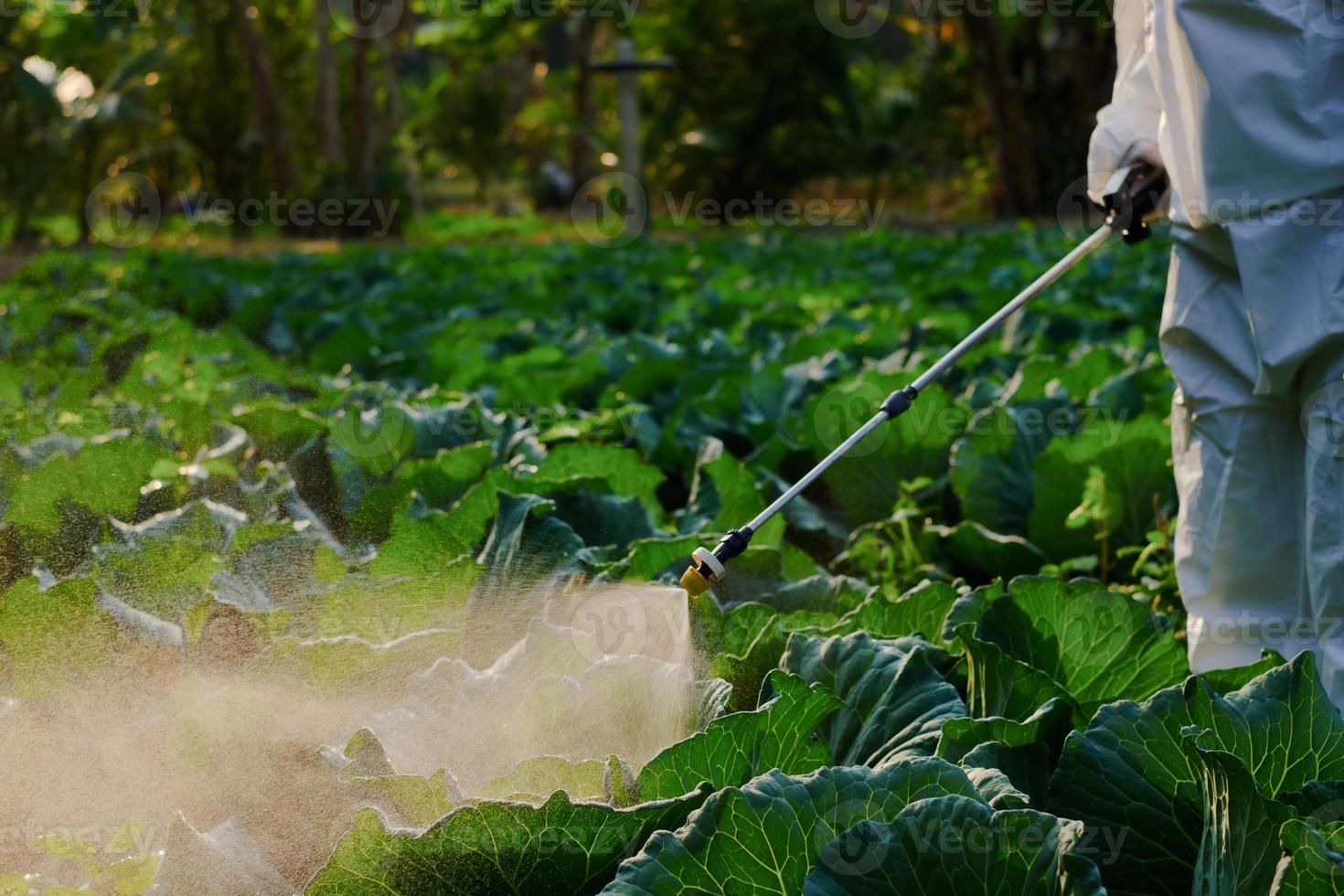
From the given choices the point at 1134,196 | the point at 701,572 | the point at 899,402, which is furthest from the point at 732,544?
the point at 1134,196

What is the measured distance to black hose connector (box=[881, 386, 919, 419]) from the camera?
274 centimetres

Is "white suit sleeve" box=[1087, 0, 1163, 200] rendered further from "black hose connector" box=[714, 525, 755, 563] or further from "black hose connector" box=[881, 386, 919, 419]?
"black hose connector" box=[714, 525, 755, 563]

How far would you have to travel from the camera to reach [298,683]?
7.77ft

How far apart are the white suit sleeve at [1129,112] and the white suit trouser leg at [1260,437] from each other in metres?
0.25

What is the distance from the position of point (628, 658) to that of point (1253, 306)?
45.3 inches

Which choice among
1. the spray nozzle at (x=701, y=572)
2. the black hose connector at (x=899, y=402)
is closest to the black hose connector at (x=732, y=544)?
the spray nozzle at (x=701, y=572)

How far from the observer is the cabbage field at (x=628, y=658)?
1774 mm

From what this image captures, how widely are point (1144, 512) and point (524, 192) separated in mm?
38021

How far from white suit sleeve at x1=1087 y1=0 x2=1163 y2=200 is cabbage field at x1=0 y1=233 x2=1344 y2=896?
0.83 m

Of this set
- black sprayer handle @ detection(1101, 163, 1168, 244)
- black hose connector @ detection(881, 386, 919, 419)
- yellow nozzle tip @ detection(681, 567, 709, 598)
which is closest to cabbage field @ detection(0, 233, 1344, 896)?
yellow nozzle tip @ detection(681, 567, 709, 598)

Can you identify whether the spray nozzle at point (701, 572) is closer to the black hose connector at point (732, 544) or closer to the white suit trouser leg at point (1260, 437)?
the black hose connector at point (732, 544)

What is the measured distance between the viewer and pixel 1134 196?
9.04 ft

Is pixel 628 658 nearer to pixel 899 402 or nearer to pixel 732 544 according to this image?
pixel 732 544

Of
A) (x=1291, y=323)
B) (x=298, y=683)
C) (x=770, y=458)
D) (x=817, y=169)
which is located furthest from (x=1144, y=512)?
(x=817, y=169)
